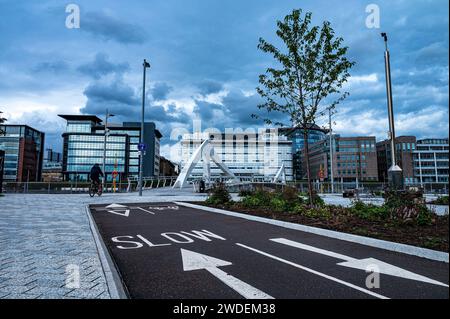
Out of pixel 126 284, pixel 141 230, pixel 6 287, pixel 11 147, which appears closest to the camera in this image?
pixel 6 287

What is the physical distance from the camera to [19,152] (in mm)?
121688

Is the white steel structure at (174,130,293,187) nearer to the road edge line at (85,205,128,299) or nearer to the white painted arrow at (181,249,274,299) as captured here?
the road edge line at (85,205,128,299)

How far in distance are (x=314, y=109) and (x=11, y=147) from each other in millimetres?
142257

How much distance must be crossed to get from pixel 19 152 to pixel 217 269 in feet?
476

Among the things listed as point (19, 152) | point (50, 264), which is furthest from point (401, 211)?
point (19, 152)

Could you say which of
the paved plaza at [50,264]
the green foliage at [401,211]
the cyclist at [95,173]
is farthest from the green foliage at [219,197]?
the cyclist at [95,173]

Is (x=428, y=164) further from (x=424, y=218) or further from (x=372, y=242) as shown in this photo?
(x=372, y=242)

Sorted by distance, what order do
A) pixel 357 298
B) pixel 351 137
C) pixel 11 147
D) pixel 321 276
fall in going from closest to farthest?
pixel 357 298, pixel 321 276, pixel 11 147, pixel 351 137

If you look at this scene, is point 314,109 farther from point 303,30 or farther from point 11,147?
point 11,147

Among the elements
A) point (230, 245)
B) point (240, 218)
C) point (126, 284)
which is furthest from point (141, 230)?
point (126, 284)

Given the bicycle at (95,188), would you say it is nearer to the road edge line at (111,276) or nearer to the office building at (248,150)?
the road edge line at (111,276)

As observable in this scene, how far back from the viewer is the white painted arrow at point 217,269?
3.46m

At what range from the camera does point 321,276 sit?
410 cm

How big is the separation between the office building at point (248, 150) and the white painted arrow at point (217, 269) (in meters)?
126
